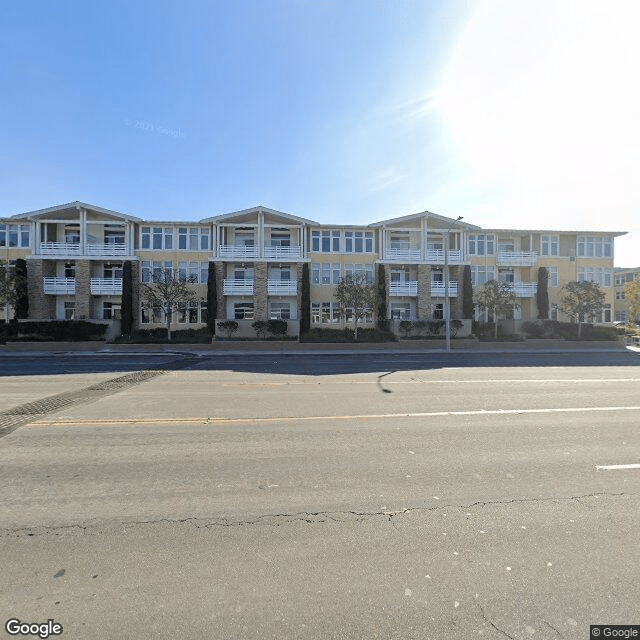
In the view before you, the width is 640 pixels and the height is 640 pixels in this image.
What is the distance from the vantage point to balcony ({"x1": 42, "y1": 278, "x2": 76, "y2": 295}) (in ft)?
101

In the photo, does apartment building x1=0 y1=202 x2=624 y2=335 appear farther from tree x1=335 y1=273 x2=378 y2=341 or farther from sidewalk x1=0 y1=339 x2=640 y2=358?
sidewalk x1=0 y1=339 x2=640 y2=358

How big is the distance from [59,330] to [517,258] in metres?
37.7

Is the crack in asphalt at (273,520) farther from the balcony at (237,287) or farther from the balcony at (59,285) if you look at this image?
the balcony at (59,285)

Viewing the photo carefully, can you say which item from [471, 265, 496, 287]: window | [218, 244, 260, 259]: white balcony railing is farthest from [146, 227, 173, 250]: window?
[471, 265, 496, 287]: window

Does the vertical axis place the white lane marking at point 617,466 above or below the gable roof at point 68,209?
below

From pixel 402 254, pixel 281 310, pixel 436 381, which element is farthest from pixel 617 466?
pixel 402 254

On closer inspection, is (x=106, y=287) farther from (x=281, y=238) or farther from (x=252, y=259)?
(x=281, y=238)

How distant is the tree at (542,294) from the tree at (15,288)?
42539mm

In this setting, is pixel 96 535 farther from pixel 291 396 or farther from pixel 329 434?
pixel 291 396

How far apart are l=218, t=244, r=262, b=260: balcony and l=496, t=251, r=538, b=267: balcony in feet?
72.0

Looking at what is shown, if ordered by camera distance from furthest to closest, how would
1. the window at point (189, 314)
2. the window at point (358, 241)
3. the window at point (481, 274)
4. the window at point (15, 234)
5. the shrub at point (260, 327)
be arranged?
the window at point (481, 274)
the window at point (358, 241)
the window at point (189, 314)
the window at point (15, 234)
the shrub at point (260, 327)

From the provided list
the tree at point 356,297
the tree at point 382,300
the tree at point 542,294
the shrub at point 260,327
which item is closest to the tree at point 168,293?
the shrub at point 260,327

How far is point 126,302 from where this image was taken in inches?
1203

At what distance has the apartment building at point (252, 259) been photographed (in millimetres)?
31172
